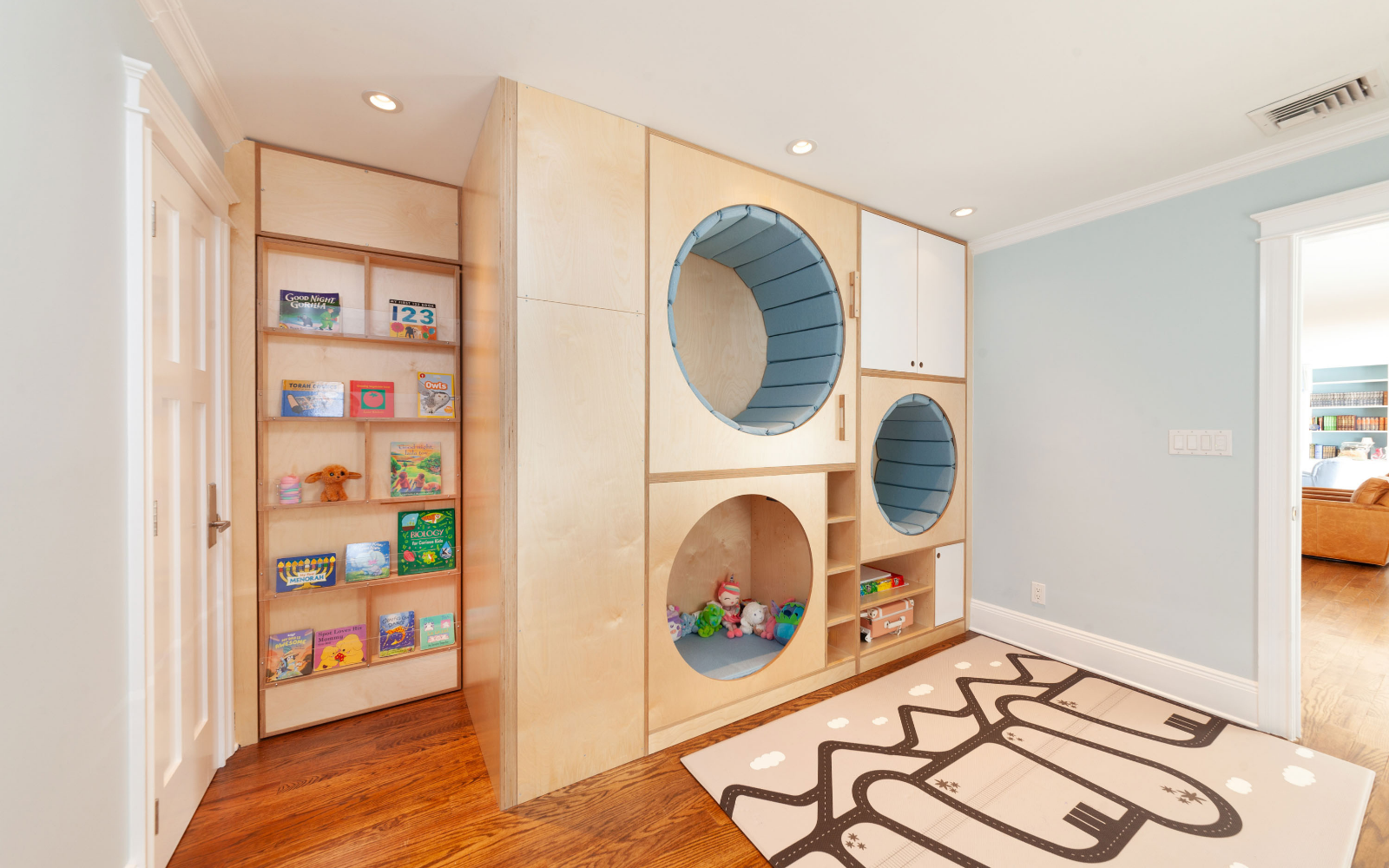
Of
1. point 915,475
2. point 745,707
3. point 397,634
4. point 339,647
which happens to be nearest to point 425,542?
point 397,634

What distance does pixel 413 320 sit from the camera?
7.67 ft

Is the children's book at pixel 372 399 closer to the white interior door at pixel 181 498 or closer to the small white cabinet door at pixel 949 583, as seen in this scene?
the white interior door at pixel 181 498

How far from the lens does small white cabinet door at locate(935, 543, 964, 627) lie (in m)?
2.95

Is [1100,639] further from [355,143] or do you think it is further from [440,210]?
[355,143]

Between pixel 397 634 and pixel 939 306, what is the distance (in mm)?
3188

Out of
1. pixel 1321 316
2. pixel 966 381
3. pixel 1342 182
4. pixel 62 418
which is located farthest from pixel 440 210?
pixel 1321 316

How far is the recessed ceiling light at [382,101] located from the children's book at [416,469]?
4.29 feet

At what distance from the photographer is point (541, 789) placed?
1.75 meters

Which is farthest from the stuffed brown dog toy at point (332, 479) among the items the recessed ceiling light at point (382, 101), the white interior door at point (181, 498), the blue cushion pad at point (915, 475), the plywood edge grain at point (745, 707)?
the blue cushion pad at point (915, 475)

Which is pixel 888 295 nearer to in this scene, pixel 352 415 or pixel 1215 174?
pixel 1215 174

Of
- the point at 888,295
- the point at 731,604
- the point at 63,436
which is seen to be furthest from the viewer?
the point at 731,604

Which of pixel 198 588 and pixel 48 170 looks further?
pixel 198 588

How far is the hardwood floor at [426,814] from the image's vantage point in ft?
4.94

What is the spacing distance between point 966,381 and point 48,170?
3.54m
